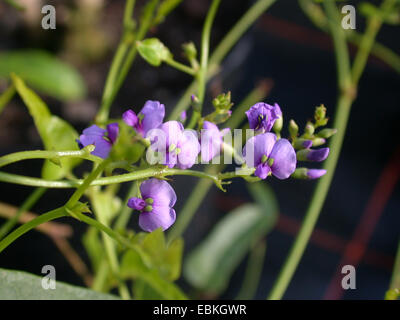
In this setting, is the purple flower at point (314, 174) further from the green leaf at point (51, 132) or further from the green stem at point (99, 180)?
the green leaf at point (51, 132)

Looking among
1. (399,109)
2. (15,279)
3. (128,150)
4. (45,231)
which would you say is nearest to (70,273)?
(45,231)

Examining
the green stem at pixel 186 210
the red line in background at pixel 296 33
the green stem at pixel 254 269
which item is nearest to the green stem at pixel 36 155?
the green stem at pixel 186 210

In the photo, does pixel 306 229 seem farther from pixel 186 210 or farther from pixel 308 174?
pixel 186 210

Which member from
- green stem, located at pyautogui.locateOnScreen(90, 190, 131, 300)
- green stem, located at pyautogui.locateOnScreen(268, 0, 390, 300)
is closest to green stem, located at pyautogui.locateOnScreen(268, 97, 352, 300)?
green stem, located at pyautogui.locateOnScreen(268, 0, 390, 300)

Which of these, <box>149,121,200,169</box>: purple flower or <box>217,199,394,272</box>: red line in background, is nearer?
<box>149,121,200,169</box>: purple flower

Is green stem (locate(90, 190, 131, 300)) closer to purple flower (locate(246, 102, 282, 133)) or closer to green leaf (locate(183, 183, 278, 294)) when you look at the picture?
purple flower (locate(246, 102, 282, 133))

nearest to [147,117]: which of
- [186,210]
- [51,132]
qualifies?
[51,132]

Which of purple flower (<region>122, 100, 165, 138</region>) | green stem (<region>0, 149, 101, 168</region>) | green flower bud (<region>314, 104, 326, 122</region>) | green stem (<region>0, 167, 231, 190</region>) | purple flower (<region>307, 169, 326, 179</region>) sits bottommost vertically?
green stem (<region>0, 167, 231, 190</region>)
